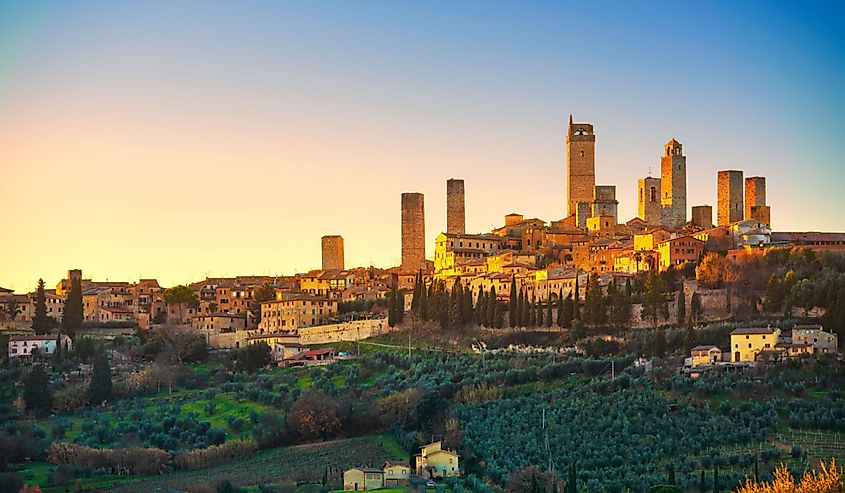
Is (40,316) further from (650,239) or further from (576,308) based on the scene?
(650,239)

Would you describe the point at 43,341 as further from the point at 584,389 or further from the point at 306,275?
the point at 584,389

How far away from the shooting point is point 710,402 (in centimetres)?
3706

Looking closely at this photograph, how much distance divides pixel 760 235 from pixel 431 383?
14.9 m

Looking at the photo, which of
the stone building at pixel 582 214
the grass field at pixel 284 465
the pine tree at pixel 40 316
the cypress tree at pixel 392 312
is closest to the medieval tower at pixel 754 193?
the stone building at pixel 582 214

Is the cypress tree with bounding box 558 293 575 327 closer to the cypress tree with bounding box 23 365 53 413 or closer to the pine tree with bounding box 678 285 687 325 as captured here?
the pine tree with bounding box 678 285 687 325

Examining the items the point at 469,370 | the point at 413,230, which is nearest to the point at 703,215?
the point at 413,230

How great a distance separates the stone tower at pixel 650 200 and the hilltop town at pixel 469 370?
168cm

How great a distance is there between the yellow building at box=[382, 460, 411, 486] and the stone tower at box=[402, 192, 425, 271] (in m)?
28.0

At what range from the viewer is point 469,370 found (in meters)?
43.1

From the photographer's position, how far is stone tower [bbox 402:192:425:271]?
6366 cm

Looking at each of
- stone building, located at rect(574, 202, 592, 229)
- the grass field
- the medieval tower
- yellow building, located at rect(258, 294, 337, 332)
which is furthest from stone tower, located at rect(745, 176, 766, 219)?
the grass field

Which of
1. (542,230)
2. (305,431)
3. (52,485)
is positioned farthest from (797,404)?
(542,230)

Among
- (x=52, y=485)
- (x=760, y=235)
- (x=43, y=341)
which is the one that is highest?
(x=760, y=235)

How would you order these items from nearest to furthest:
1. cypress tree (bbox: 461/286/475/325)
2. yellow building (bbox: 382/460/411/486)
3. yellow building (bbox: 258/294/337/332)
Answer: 1. yellow building (bbox: 382/460/411/486)
2. cypress tree (bbox: 461/286/475/325)
3. yellow building (bbox: 258/294/337/332)
